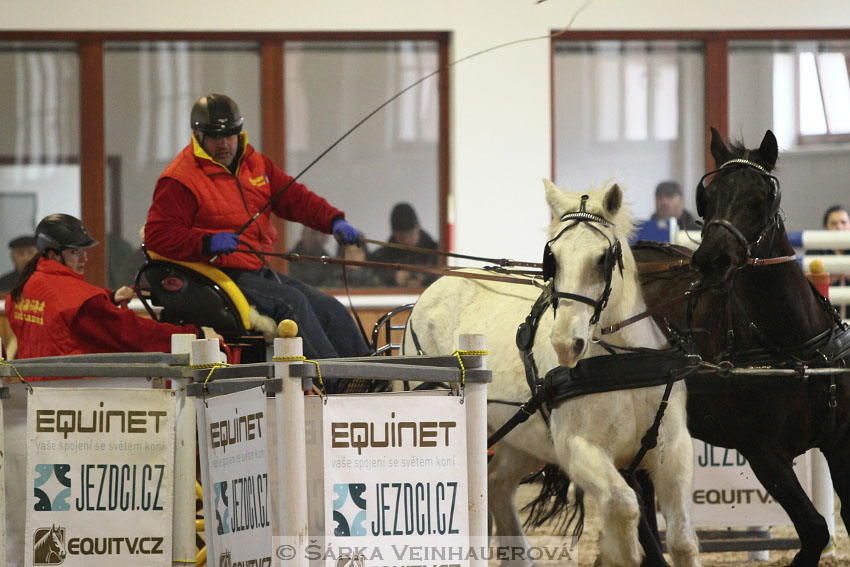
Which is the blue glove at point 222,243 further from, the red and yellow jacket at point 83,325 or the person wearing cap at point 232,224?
the red and yellow jacket at point 83,325

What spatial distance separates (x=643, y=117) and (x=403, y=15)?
2.11 metres

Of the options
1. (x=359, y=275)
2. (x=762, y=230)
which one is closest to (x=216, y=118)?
(x=762, y=230)

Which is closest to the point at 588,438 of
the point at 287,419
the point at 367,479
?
the point at 367,479

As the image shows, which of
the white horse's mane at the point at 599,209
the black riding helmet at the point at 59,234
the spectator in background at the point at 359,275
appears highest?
the spectator in background at the point at 359,275

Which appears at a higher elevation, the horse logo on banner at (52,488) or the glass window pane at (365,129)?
the glass window pane at (365,129)

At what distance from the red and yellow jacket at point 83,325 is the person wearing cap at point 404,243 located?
169 inches

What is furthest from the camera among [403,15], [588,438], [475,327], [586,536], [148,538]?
[403,15]

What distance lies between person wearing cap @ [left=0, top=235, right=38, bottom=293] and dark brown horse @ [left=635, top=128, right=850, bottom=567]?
5.95m

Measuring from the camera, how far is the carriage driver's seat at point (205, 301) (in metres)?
5.57

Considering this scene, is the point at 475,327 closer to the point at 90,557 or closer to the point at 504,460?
the point at 504,460

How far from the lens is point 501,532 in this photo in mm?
5832

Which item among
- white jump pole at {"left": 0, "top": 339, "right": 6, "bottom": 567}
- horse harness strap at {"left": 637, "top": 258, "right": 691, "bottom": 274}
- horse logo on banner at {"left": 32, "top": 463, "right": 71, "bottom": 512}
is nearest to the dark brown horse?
horse harness strap at {"left": 637, "top": 258, "right": 691, "bottom": 274}

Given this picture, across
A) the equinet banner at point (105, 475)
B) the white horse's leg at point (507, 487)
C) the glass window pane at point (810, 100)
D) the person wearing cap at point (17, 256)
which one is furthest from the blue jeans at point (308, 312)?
the glass window pane at point (810, 100)

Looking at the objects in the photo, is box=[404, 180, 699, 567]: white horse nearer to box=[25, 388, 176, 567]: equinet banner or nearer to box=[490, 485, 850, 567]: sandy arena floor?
box=[25, 388, 176, 567]: equinet banner
